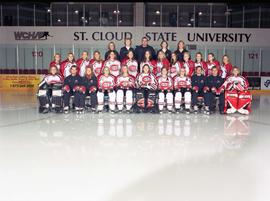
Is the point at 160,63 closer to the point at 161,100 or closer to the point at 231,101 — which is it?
the point at 161,100

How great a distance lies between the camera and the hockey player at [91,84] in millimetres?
8195

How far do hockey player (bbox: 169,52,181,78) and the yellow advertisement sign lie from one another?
9151 mm

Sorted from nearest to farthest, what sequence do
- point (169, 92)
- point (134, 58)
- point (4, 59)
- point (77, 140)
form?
1. point (77, 140)
2. point (169, 92)
3. point (134, 58)
4. point (4, 59)

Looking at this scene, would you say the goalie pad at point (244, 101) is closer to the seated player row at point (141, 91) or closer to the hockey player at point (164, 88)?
the seated player row at point (141, 91)

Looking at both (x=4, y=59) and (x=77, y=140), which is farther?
(x=4, y=59)

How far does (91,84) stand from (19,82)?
9283 millimetres

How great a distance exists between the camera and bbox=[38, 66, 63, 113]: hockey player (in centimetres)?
827


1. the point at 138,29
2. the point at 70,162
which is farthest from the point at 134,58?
the point at 138,29

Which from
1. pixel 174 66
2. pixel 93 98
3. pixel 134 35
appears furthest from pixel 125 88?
pixel 134 35

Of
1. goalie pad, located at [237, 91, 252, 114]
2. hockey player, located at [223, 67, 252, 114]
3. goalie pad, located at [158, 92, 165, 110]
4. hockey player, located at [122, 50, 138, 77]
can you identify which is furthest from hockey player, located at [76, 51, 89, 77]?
goalie pad, located at [237, 91, 252, 114]

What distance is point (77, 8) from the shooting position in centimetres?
1995

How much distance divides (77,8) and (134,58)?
12111 mm

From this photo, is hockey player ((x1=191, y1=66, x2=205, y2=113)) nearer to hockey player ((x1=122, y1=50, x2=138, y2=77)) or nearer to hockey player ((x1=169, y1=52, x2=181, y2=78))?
hockey player ((x1=169, y1=52, x2=181, y2=78))

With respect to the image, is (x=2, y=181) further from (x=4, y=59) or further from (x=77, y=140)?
(x=4, y=59)
